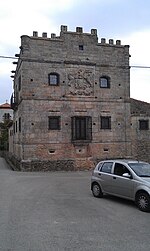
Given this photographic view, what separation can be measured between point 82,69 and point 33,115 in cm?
554

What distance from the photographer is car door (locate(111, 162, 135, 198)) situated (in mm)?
11500

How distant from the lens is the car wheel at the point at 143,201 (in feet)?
34.5

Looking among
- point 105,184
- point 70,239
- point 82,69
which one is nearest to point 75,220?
point 70,239

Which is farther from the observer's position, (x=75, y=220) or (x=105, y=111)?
(x=105, y=111)

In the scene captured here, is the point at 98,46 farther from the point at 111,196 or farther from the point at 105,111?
the point at 111,196

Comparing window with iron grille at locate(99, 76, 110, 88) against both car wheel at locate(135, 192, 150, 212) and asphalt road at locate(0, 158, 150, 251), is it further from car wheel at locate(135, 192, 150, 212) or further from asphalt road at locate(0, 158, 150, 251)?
car wheel at locate(135, 192, 150, 212)

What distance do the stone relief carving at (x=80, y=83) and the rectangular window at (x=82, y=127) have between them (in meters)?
2.08

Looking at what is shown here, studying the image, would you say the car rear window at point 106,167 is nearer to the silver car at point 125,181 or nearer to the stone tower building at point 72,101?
the silver car at point 125,181

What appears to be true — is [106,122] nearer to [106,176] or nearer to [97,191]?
[97,191]

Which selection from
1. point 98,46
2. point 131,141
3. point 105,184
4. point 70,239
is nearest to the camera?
point 70,239

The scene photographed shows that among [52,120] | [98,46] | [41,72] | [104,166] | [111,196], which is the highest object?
[98,46]

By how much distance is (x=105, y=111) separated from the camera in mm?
27906

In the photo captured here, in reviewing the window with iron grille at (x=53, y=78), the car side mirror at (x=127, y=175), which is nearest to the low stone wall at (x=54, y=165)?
the window with iron grille at (x=53, y=78)

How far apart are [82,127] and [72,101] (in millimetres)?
2277
